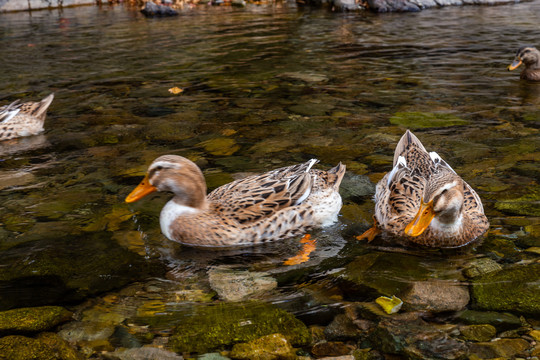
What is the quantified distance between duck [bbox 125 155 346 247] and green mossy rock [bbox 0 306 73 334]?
160cm

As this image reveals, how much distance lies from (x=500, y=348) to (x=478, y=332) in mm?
241

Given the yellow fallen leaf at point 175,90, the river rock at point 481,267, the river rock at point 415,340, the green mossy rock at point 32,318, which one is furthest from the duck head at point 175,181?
the yellow fallen leaf at point 175,90

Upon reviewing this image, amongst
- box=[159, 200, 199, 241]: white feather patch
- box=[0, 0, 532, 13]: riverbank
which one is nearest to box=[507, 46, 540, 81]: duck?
box=[159, 200, 199, 241]: white feather patch

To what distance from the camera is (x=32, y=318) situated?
4.91m

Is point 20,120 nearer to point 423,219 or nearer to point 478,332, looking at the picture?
point 423,219

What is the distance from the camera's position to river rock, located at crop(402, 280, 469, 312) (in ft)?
16.5

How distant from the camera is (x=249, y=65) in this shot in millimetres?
15328

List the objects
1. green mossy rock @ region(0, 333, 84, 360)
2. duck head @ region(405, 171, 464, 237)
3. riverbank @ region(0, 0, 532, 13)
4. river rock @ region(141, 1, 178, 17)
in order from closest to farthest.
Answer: green mossy rock @ region(0, 333, 84, 360) → duck head @ region(405, 171, 464, 237) → riverbank @ region(0, 0, 532, 13) → river rock @ region(141, 1, 178, 17)

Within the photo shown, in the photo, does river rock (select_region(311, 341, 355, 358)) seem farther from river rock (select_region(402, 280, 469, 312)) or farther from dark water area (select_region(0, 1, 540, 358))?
river rock (select_region(402, 280, 469, 312))

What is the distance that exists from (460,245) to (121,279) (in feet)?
11.0

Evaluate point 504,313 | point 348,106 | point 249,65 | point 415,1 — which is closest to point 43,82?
point 249,65

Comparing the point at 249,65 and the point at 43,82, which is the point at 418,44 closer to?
the point at 249,65

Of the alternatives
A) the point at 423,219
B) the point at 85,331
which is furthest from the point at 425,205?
the point at 85,331

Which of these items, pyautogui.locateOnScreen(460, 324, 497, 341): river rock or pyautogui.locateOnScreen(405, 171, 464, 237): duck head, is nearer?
pyautogui.locateOnScreen(460, 324, 497, 341): river rock
